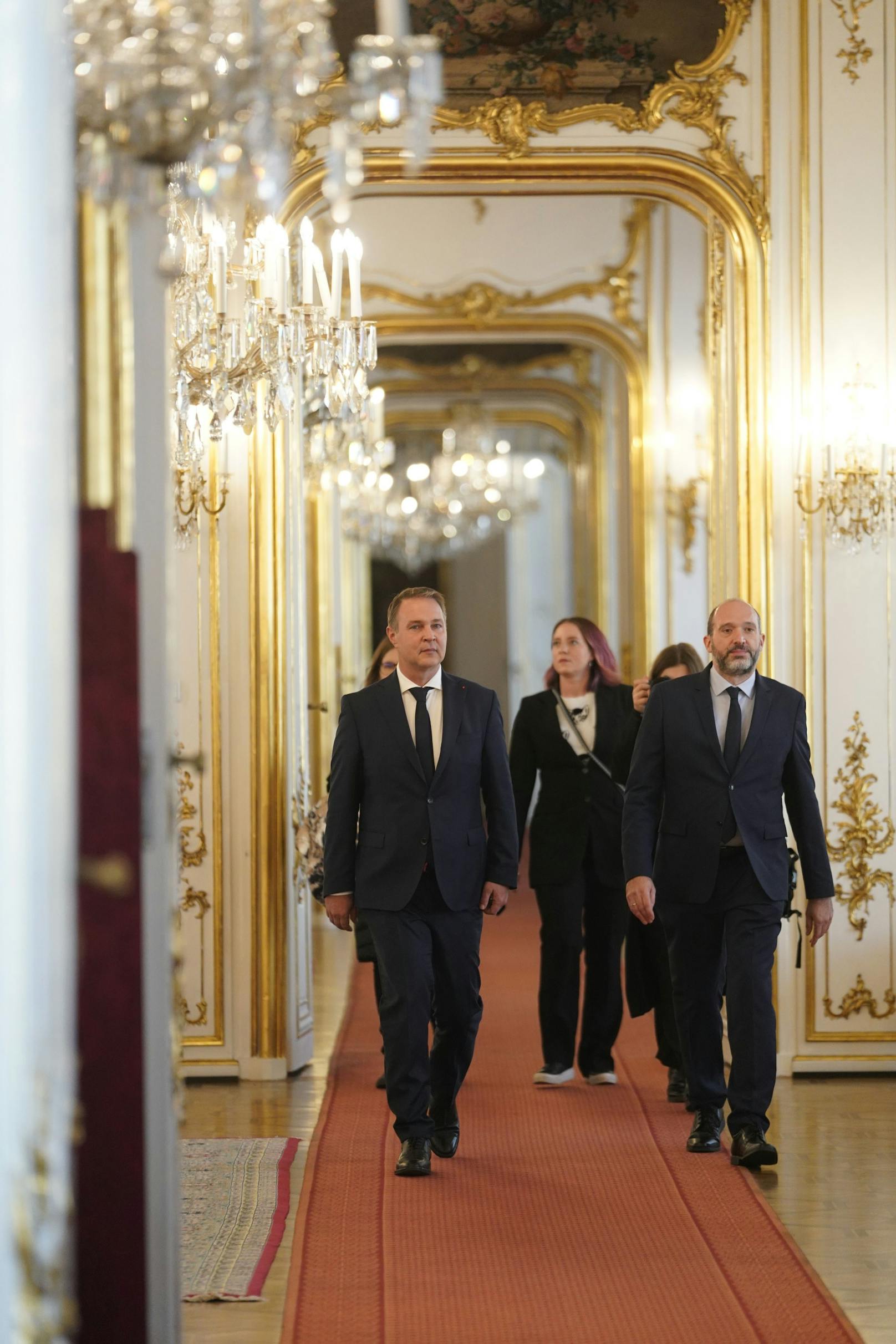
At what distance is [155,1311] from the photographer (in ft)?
9.42

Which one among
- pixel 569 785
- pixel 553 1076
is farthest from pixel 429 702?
pixel 553 1076

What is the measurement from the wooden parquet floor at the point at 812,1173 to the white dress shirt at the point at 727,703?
3.67 ft

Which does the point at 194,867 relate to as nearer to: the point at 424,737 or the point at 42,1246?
the point at 424,737

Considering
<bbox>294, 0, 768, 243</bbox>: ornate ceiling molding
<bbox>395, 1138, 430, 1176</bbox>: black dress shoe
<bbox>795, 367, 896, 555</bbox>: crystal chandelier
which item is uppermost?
<bbox>294, 0, 768, 243</bbox>: ornate ceiling molding

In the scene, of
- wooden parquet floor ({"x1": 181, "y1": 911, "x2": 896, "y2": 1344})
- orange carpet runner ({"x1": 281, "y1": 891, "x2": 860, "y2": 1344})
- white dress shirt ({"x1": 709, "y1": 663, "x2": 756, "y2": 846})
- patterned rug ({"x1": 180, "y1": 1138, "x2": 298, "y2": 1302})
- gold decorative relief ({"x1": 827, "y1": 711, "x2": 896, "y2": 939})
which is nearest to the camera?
orange carpet runner ({"x1": 281, "y1": 891, "x2": 860, "y2": 1344})

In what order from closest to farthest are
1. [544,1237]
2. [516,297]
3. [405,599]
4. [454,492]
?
[544,1237] → [405,599] → [516,297] → [454,492]

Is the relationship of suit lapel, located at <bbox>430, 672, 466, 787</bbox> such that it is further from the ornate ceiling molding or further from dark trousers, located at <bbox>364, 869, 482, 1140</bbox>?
the ornate ceiling molding

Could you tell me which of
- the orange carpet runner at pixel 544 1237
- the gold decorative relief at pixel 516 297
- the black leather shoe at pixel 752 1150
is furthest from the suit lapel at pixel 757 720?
the gold decorative relief at pixel 516 297

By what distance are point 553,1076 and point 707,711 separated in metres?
1.91

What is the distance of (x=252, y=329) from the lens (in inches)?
227

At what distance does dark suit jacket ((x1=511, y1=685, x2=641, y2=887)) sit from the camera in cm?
626

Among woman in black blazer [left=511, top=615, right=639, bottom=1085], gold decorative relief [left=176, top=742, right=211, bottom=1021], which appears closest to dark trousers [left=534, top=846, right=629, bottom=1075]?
woman in black blazer [left=511, top=615, right=639, bottom=1085]

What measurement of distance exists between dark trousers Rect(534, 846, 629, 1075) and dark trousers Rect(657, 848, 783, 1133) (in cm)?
90

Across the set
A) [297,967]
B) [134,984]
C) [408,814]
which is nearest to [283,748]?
[297,967]
